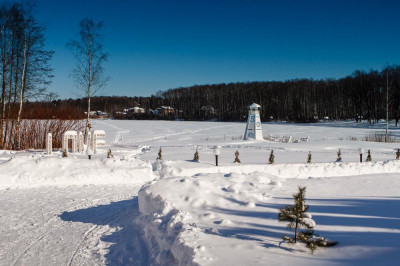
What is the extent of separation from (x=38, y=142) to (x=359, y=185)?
1635 cm

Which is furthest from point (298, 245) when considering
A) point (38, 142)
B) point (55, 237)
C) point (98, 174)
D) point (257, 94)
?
point (257, 94)

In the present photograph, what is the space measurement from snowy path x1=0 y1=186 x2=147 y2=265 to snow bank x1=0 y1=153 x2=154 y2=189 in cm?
80

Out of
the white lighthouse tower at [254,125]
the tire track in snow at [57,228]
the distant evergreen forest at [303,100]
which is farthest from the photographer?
the distant evergreen forest at [303,100]

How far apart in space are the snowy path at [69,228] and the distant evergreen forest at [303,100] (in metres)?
46.7

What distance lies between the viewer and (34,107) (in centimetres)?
2006

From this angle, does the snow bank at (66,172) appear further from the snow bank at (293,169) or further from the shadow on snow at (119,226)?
the shadow on snow at (119,226)

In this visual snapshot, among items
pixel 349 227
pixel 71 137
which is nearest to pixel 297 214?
pixel 349 227

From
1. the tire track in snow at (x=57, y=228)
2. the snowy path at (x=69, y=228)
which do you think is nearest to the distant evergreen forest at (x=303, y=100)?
the snowy path at (x=69, y=228)

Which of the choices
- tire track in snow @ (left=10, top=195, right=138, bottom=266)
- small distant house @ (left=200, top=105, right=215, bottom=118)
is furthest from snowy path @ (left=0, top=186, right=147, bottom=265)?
small distant house @ (left=200, top=105, right=215, bottom=118)

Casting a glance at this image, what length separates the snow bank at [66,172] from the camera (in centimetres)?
1052

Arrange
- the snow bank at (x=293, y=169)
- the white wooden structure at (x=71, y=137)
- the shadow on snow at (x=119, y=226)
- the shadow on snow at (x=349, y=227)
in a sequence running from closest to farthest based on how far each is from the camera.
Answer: the shadow on snow at (x=349, y=227), the shadow on snow at (x=119, y=226), the snow bank at (x=293, y=169), the white wooden structure at (x=71, y=137)

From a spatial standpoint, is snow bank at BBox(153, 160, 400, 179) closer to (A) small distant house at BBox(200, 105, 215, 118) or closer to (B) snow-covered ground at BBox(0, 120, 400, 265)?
(B) snow-covered ground at BBox(0, 120, 400, 265)

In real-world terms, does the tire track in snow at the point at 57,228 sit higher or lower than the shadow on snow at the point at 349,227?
lower

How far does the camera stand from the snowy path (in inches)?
201
